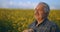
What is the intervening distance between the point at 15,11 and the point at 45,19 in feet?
1.01

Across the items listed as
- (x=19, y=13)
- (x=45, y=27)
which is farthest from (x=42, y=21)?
(x=19, y=13)

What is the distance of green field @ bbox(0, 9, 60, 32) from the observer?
5.17 feet

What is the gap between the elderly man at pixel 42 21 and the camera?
5.07 ft

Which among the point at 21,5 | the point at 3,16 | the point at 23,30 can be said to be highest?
the point at 21,5

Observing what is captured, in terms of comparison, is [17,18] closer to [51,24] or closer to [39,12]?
[39,12]

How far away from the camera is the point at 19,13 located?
1597 millimetres

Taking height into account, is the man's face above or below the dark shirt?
above

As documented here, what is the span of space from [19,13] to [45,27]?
0.29 metres

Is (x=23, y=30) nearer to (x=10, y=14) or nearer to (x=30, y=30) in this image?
(x=30, y=30)

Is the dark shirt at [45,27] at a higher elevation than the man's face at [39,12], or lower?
lower

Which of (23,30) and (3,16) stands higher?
(3,16)

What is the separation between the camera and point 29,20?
1.59m

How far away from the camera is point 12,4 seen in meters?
1.61

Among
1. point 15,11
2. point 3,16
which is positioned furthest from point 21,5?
point 3,16
